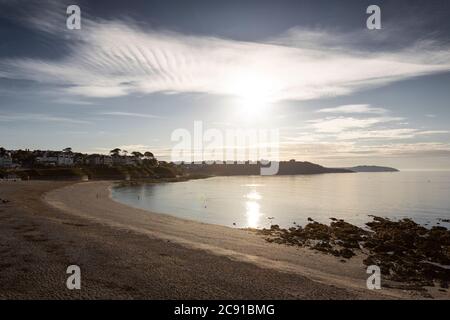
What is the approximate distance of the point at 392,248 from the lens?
28.5 m

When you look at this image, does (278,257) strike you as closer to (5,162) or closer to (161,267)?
(161,267)

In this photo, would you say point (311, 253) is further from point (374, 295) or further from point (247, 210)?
point (247, 210)

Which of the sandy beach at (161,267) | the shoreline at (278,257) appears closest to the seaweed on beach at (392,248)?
the shoreline at (278,257)

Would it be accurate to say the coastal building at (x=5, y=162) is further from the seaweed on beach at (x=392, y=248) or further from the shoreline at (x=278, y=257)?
the seaweed on beach at (x=392, y=248)

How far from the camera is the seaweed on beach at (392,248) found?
21.5m

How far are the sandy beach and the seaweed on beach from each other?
187 centimetres

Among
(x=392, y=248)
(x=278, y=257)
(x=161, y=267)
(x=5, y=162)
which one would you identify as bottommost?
(x=392, y=248)

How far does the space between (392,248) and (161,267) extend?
21248 mm

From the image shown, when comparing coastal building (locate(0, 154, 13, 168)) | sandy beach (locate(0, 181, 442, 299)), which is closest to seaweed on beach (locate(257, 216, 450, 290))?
sandy beach (locate(0, 181, 442, 299))

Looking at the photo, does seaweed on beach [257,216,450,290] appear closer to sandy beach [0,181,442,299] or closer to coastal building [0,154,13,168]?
sandy beach [0,181,442,299]

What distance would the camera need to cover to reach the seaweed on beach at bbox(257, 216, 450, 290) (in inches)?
845

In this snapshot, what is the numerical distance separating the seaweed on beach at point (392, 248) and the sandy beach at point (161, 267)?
1868mm

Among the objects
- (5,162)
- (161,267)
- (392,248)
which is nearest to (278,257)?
(161,267)
